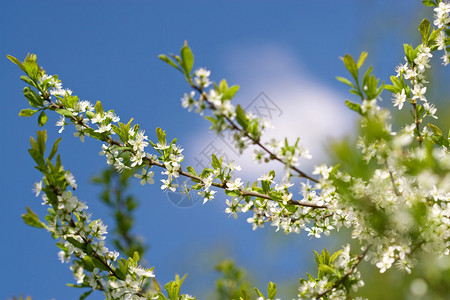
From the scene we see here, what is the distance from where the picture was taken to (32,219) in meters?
1.78

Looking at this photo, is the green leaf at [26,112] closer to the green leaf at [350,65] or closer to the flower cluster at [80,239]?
the flower cluster at [80,239]

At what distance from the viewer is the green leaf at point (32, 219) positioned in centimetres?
177

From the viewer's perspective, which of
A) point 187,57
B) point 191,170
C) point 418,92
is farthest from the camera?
point 191,170

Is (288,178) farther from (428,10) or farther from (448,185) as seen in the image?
(428,10)

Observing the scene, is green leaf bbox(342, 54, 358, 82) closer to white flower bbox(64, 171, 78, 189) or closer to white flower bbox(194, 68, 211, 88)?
white flower bbox(194, 68, 211, 88)

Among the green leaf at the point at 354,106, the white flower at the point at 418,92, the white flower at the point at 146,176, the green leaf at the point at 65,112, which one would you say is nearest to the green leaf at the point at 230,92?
the green leaf at the point at 354,106

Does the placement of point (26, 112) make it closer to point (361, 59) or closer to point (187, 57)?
point (187, 57)

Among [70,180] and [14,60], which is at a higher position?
[14,60]

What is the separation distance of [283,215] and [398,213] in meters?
0.60

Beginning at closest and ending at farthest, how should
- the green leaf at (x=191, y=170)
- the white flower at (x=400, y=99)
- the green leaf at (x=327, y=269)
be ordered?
1. the green leaf at (x=327, y=269)
2. the white flower at (x=400, y=99)
3. the green leaf at (x=191, y=170)

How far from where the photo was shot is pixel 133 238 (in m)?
4.06

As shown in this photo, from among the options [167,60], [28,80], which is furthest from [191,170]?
[28,80]

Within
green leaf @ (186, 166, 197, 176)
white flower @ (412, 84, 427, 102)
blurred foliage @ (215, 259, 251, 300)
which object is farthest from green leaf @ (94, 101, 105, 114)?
blurred foliage @ (215, 259, 251, 300)

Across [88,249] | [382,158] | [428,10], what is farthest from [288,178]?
[428,10]
